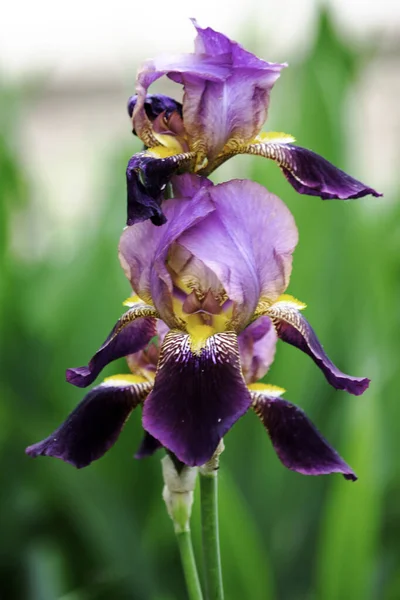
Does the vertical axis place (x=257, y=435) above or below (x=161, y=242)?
below

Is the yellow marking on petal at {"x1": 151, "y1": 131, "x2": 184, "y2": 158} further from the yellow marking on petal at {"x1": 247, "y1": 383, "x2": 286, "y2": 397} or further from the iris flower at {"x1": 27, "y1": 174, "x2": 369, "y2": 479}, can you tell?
the yellow marking on petal at {"x1": 247, "y1": 383, "x2": 286, "y2": 397}

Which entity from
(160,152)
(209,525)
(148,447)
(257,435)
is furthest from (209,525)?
(257,435)

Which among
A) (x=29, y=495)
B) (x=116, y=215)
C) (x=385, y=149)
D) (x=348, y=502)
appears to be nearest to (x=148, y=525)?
(x=29, y=495)

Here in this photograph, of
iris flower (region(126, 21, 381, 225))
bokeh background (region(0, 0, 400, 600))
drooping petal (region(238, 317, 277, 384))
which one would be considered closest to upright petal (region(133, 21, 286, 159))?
iris flower (region(126, 21, 381, 225))

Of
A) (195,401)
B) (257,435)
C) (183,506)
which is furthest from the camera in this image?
(257,435)

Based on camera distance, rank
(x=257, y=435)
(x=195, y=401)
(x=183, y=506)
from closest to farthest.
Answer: (x=195, y=401)
(x=183, y=506)
(x=257, y=435)

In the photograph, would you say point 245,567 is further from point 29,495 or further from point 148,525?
point 29,495

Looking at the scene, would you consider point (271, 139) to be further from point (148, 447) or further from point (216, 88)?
point (148, 447)
